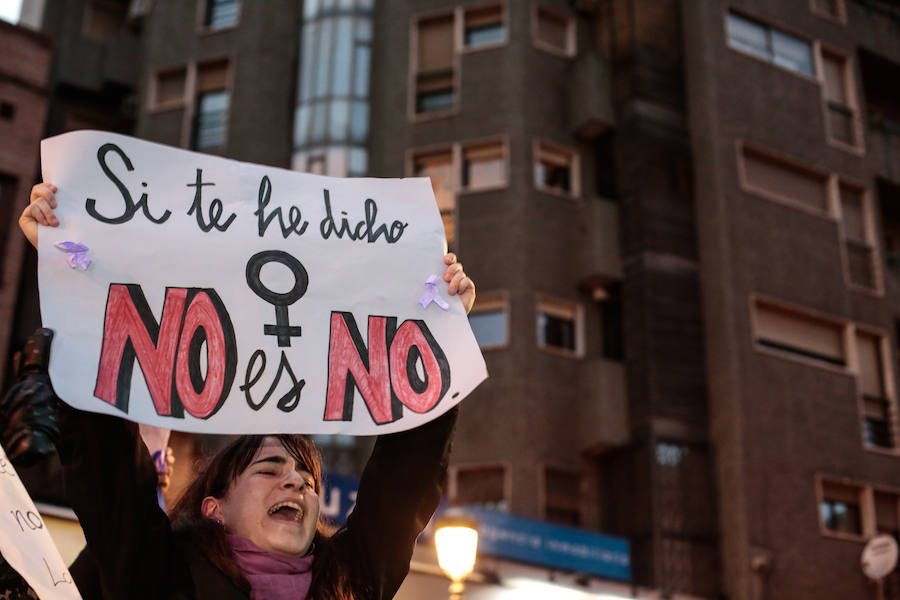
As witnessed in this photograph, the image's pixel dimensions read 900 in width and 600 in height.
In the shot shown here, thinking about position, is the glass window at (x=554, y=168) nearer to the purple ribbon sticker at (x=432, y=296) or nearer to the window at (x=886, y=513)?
the window at (x=886, y=513)

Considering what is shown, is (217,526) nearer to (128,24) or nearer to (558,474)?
(558,474)

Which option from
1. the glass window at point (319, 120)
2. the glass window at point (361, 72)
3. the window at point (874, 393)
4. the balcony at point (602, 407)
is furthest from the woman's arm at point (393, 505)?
the glass window at point (361, 72)

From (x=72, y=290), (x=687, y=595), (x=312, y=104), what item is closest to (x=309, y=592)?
(x=72, y=290)

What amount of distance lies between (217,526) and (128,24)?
28.4 meters

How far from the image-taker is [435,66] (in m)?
24.1

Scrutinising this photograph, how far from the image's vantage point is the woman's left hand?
12.1 ft

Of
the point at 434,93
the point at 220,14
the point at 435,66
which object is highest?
the point at 220,14

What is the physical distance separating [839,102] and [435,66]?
8716mm

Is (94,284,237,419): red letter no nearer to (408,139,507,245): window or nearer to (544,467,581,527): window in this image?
(544,467,581,527): window

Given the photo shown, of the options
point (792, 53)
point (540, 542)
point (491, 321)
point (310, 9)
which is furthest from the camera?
point (310, 9)

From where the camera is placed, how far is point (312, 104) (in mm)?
24344

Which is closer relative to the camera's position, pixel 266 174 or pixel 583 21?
pixel 266 174

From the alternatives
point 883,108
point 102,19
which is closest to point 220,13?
point 102,19

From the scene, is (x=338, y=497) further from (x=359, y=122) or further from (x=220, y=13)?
(x=220, y=13)
